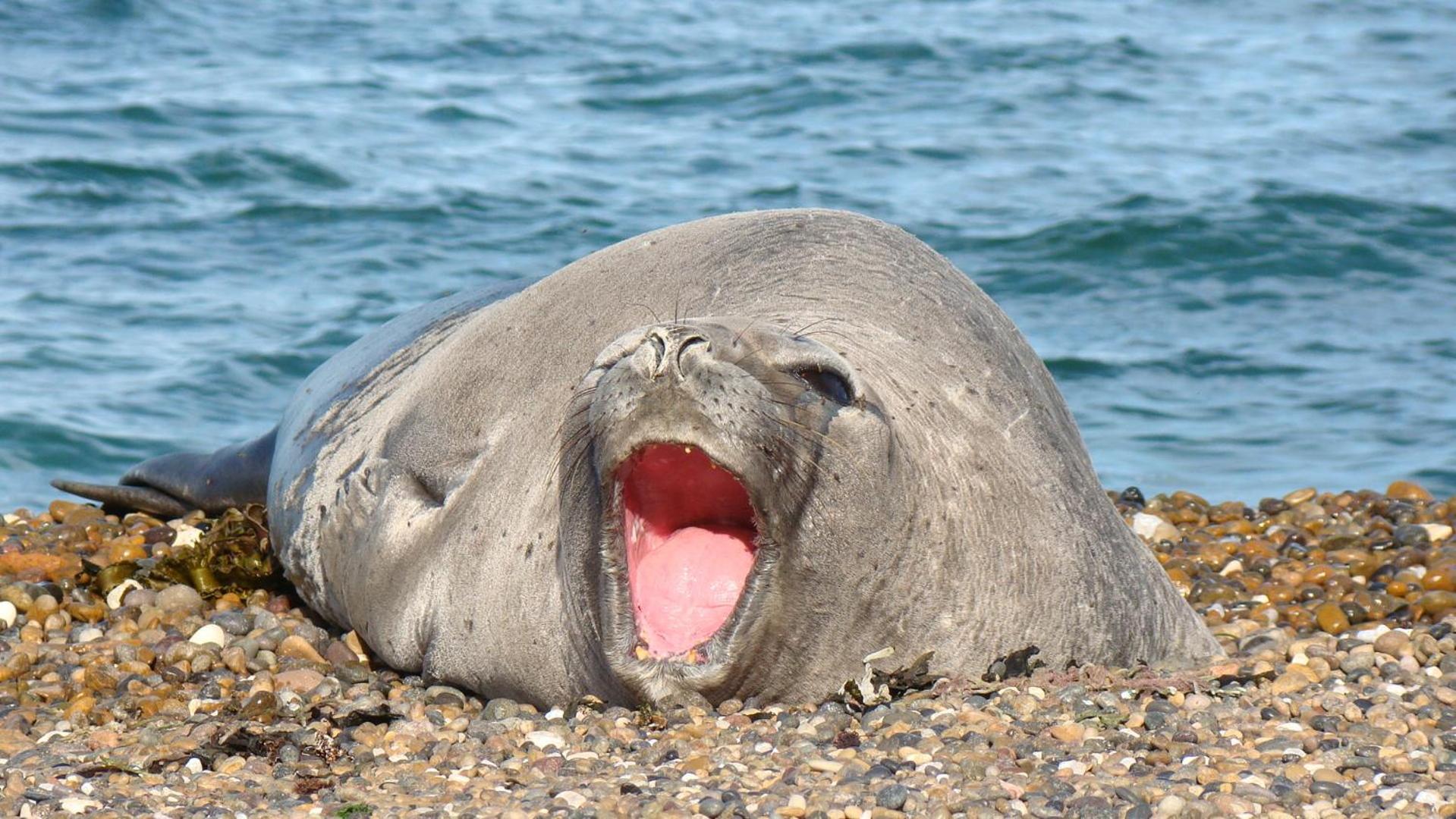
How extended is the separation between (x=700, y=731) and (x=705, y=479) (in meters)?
0.61

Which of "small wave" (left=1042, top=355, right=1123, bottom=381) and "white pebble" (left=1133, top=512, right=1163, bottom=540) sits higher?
"white pebble" (left=1133, top=512, right=1163, bottom=540)

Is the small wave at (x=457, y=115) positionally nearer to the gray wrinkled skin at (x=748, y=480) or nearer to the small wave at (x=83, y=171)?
the small wave at (x=83, y=171)

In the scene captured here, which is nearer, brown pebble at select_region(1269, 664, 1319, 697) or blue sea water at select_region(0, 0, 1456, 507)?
brown pebble at select_region(1269, 664, 1319, 697)

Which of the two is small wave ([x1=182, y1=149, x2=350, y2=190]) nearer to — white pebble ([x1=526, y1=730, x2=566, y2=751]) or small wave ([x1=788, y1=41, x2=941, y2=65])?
small wave ([x1=788, y1=41, x2=941, y2=65])

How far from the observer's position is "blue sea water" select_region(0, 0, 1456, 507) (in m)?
11.2

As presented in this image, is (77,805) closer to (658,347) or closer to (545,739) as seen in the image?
(545,739)

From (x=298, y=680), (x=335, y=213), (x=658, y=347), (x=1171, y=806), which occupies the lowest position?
(x=335, y=213)

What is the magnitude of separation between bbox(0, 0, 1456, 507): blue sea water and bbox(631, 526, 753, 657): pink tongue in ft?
17.9

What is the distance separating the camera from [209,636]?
18.7 ft

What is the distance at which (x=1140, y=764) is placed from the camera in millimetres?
4211

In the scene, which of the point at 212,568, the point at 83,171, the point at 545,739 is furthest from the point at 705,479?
the point at 83,171

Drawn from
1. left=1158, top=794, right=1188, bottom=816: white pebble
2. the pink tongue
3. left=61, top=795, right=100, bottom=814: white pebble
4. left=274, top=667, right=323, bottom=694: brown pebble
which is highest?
the pink tongue

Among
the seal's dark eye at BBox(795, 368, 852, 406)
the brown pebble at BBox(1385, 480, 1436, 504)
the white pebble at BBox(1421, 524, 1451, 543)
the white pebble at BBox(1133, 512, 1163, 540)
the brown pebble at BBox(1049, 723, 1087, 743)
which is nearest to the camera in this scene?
the brown pebble at BBox(1049, 723, 1087, 743)

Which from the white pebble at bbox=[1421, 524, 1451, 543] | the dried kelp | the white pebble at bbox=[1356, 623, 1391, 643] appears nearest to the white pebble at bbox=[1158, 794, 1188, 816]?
the white pebble at bbox=[1356, 623, 1391, 643]
